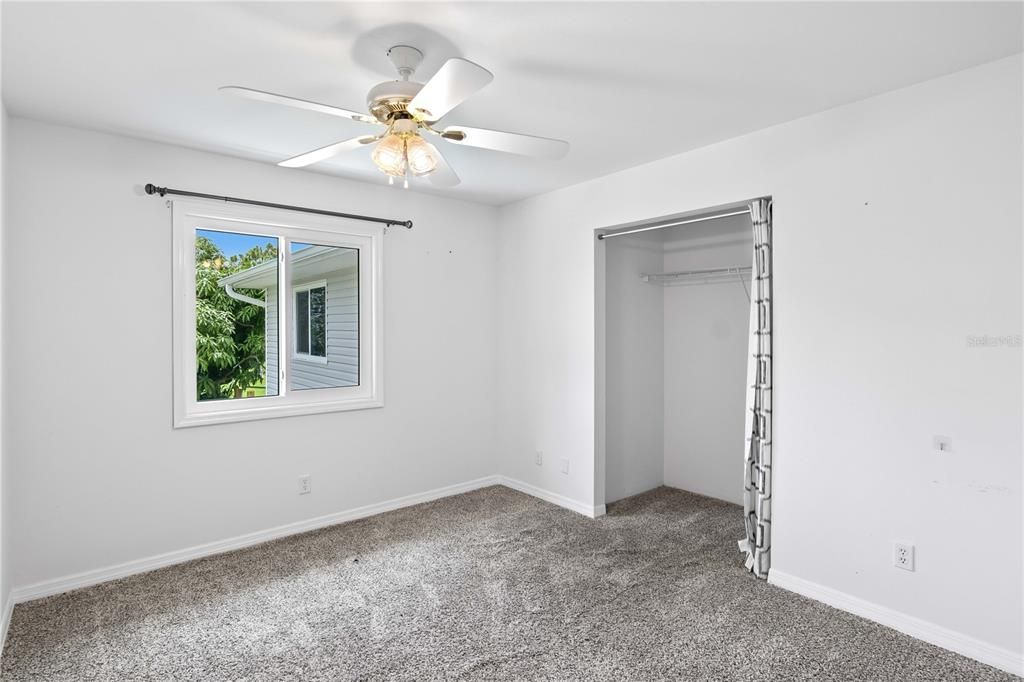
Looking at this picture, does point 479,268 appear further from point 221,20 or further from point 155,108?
point 221,20

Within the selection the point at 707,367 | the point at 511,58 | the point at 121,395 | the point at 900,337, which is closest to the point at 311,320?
the point at 121,395

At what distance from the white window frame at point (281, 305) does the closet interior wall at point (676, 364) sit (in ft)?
5.75

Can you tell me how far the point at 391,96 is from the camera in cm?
200

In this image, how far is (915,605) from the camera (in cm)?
244

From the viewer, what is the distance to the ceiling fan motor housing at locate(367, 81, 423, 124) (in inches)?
78.3

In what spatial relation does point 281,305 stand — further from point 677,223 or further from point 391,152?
point 677,223

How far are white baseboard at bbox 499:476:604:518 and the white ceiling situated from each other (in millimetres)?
2495

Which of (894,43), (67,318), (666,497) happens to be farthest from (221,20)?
(666,497)

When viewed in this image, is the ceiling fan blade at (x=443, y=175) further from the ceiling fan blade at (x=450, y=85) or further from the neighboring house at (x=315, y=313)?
the neighboring house at (x=315, y=313)

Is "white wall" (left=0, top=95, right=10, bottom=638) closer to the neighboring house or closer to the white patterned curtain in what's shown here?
the neighboring house

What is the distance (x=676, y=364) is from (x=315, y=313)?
2844mm

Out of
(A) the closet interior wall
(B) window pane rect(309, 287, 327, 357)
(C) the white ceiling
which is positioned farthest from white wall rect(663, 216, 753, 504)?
(B) window pane rect(309, 287, 327, 357)

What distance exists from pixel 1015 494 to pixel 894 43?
1.78 meters

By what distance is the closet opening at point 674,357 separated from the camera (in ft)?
13.9
